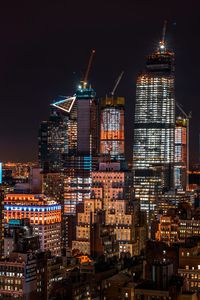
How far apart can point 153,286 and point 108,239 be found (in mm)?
25889

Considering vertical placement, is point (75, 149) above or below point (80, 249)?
above

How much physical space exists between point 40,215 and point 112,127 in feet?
178

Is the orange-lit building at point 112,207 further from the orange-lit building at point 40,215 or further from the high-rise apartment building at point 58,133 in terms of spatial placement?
the high-rise apartment building at point 58,133

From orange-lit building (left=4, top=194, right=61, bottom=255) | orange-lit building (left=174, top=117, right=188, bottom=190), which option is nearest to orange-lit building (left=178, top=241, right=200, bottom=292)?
orange-lit building (left=4, top=194, right=61, bottom=255)

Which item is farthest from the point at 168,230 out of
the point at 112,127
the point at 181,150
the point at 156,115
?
the point at 181,150

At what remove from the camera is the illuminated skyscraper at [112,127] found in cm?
11400

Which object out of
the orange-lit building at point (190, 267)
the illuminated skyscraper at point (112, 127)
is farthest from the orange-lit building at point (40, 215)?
the illuminated skyscraper at point (112, 127)

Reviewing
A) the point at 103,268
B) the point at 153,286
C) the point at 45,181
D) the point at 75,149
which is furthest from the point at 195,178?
the point at 153,286

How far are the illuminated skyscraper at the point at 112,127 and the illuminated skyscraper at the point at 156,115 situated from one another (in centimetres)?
737

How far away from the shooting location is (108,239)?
202 ft

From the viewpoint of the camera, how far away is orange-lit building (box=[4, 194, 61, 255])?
204 ft

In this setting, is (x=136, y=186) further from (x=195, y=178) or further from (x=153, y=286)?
(x=153, y=286)

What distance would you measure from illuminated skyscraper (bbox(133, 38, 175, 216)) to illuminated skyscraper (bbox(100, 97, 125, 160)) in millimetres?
7371

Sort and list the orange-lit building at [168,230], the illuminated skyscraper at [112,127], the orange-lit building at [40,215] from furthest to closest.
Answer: the illuminated skyscraper at [112,127] → the orange-lit building at [168,230] → the orange-lit building at [40,215]
